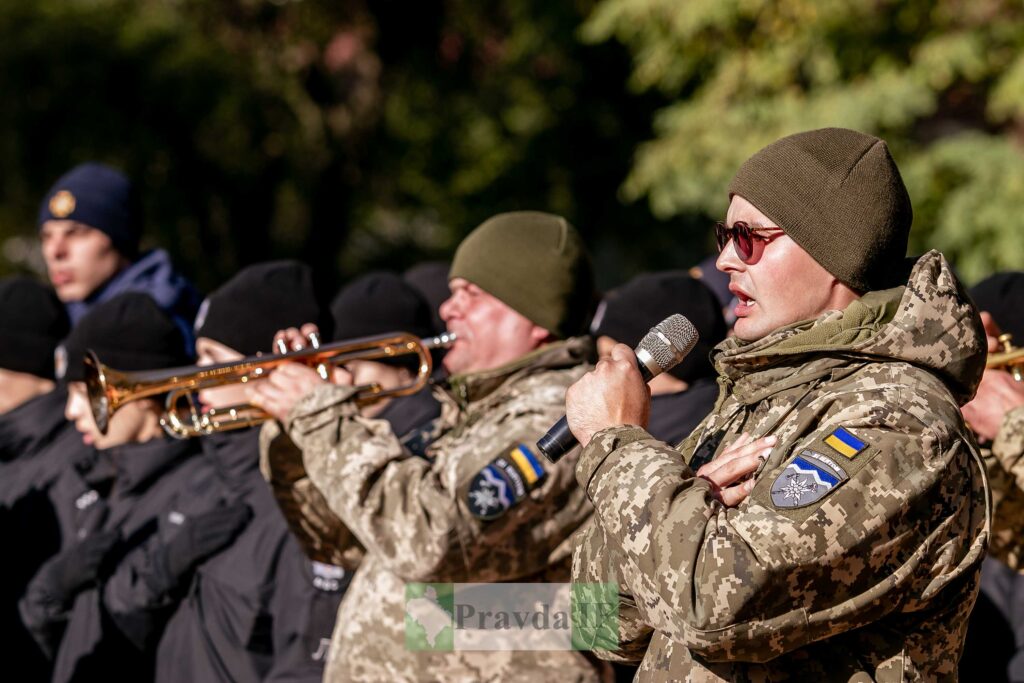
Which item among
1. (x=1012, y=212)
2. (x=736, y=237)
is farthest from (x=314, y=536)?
(x=1012, y=212)

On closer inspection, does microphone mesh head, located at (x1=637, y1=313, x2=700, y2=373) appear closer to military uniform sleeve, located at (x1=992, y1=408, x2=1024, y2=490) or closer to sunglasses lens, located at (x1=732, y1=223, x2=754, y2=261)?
sunglasses lens, located at (x1=732, y1=223, x2=754, y2=261)

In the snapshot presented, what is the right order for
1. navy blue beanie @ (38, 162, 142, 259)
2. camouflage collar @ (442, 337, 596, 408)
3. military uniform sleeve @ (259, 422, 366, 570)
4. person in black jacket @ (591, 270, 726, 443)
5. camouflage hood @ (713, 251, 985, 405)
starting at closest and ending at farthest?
camouflage hood @ (713, 251, 985, 405) → camouflage collar @ (442, 337, 596, 408) → military uniform sleeve @ (259, 422, 366, 570) → person in black jacket @ (591, 270, 726, 443) → navy blue beanie @ (38, 162, 142, 259)

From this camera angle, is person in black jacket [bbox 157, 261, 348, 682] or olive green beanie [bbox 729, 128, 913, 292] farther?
person in black jacket [bbox 157, 261, 348, 682]

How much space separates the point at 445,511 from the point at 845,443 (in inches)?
58.5

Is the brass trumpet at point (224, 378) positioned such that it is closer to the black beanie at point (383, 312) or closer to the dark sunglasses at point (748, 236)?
the black beanie at point (383, 312)

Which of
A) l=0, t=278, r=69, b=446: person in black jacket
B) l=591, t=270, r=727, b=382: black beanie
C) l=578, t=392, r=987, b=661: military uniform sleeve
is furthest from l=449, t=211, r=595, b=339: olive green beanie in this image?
l=0, t=278, r=69, b=446: person in black jacket

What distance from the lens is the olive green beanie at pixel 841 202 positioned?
263cm

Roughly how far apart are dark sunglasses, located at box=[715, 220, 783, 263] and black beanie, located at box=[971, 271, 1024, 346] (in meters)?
2.45

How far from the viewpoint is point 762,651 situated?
238cm

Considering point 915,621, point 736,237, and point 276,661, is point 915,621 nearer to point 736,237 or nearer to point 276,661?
point 736,237

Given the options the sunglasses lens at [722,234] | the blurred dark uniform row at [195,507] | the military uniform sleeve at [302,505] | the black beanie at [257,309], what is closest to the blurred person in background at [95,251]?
the blurred dark uniform row at [195,507]

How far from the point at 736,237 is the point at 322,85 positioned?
49.7 feet

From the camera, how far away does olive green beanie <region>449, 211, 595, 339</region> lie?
160 inches

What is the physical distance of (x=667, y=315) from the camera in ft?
17.6
